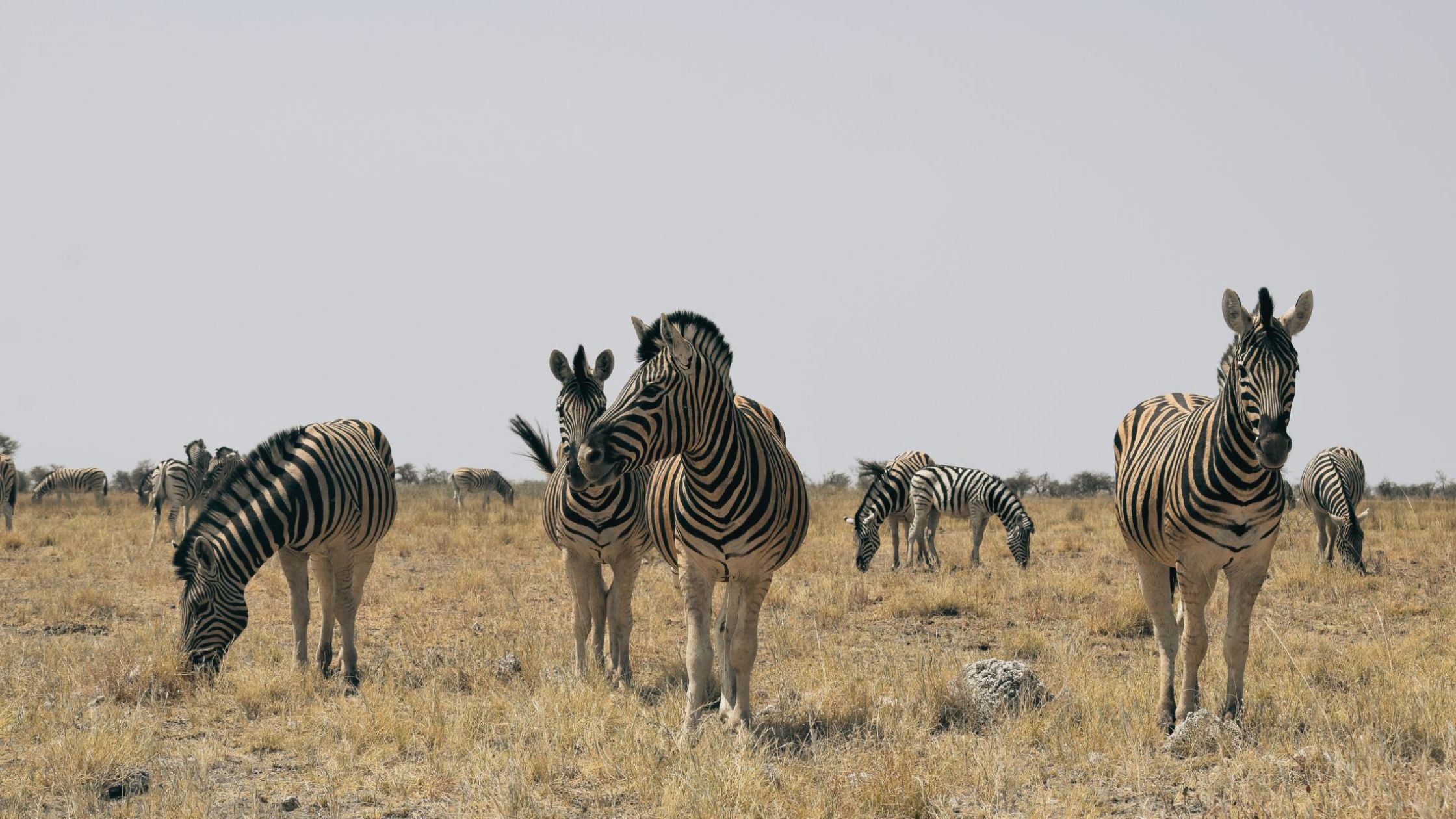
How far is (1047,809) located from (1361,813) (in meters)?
1.26

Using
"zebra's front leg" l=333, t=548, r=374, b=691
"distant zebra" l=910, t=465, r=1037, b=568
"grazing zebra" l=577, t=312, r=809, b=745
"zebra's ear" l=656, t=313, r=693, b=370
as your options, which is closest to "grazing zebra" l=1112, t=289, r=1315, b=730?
"grazing zebra" l=577, t=312, r=809, b=745

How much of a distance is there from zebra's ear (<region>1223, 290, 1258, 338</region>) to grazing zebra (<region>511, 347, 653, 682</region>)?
3973 millimetres

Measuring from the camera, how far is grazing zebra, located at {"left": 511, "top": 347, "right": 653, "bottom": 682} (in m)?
8.43

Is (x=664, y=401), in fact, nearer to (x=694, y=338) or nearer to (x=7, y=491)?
(x=694, y=338)

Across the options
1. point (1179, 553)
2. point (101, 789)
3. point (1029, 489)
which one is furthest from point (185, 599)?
point (1029, 489)

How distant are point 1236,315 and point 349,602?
660 cm

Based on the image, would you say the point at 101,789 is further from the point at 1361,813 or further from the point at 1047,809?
the point at 1361,813

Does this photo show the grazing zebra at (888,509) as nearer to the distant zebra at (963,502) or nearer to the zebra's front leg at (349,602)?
the distant zebra at (963,502)

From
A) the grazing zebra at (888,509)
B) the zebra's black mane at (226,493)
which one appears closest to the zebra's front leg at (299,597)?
the zebra's black mane at (226,493)

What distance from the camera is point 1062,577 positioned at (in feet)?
47.3

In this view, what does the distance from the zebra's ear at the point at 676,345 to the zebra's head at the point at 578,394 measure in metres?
0.70

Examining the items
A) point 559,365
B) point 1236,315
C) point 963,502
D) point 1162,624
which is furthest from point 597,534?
point 963,502

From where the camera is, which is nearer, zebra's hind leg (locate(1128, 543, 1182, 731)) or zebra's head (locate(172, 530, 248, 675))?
zebra's hind leg (locate(1128, 543, 1182, 731))

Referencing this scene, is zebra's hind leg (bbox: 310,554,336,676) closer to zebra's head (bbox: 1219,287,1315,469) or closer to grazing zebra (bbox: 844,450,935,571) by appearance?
zebra's head (bbox: 1219,287,1315,469)
